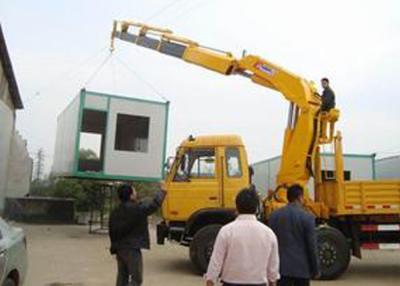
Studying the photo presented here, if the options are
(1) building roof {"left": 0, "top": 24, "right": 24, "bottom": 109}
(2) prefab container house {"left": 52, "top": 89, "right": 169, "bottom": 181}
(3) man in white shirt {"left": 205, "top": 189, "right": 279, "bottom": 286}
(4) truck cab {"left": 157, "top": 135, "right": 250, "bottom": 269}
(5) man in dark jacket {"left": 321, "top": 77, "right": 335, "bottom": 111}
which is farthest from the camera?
(1) building roof {"left": 0, "top": 24, "right": 24, "bottom": 109}

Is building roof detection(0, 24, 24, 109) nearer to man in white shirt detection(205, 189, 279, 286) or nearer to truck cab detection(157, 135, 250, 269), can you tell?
truck cab detection(157, 135, 250, 269)

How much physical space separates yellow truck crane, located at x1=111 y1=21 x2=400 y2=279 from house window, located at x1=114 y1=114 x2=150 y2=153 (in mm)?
8963

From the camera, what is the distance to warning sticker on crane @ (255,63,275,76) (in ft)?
45.7

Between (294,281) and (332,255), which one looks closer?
(294,281)

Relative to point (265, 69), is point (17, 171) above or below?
below

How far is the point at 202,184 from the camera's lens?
505 inches

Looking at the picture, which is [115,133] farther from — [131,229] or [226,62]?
[131,229]

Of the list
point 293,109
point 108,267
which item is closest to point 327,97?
point 293,109

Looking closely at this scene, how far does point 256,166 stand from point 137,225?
2719cm

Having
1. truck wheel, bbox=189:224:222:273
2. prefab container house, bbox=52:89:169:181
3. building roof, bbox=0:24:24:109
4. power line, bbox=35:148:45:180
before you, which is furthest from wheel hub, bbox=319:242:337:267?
power line, bbox=35:148:45:180

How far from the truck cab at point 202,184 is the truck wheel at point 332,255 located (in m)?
1.86

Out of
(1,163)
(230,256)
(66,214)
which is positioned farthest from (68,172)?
(230,256)

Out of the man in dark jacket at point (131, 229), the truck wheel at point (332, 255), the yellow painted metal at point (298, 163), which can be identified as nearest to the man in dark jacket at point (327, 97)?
the yellow painted metal at point (298, 163)

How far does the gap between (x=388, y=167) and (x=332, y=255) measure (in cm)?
1639
